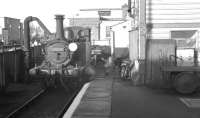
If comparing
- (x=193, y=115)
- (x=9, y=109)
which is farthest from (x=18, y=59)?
(x=193, y=115)

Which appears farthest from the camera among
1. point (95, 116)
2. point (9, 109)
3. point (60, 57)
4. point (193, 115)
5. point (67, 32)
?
point (67, 32)

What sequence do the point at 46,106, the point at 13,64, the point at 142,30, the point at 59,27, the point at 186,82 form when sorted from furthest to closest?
the point at 59,27 → the point at 13,64 → the point at 142,30 → the point at 46,106 → the point at 186,82

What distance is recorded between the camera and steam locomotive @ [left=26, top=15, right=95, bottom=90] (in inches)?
594

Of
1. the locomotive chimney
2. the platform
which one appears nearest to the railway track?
the platform

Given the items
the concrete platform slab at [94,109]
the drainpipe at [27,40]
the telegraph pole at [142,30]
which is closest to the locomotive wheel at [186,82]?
the telegraph pole at [142,30]

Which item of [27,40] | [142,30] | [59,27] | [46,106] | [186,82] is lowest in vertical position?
[46,106]

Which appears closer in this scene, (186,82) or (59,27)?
(186,82)

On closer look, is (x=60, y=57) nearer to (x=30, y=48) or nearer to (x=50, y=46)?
(x=50, y=46)

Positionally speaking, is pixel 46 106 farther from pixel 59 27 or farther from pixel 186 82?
pixel 186 82

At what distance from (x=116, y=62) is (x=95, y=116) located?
1452 centimetres

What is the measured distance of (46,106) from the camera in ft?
41.6

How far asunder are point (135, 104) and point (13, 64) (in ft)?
26.8

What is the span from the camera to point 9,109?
1191cm

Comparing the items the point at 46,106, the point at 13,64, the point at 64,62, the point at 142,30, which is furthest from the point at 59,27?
the point at 46,106
